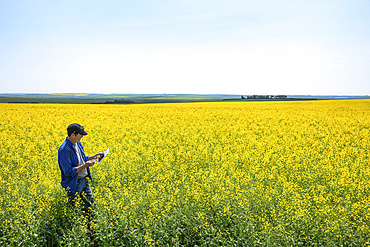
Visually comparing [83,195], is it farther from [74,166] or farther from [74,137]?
[74,137]

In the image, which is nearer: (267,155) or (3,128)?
(267,155)

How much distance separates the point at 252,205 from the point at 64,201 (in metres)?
4.03

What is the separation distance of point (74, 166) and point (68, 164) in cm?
23

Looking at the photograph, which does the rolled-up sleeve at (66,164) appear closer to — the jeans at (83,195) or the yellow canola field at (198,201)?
the jeans at (83,195)

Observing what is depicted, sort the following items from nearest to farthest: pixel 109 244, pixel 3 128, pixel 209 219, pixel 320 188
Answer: pixel 109 244, pixel 209 219, pixel 320 188, pixel 3 128

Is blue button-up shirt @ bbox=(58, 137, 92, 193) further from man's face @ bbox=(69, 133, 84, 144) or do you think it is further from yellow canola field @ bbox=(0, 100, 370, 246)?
yellow canola field @ bbox=(0, 100, 370, 246)

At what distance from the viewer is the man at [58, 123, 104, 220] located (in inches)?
185

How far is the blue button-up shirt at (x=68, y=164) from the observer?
4.70 meters

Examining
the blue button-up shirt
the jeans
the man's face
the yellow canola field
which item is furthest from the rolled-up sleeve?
the yellow canola field

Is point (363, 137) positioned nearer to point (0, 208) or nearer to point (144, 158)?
point (144, 158)

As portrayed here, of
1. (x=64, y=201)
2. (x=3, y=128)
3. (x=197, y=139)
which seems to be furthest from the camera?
(x=3, y=128)

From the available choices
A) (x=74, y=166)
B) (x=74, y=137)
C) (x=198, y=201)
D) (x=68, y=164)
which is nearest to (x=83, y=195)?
(x=74, y=166)

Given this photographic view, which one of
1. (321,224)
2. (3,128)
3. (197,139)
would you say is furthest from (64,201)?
(3,128)

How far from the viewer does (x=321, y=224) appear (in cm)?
448
